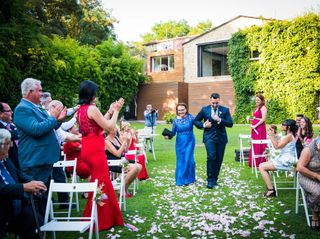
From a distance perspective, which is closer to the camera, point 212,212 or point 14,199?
point 14,199

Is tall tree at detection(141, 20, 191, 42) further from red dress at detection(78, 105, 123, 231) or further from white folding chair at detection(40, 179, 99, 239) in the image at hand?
white folding chair at detection(40, 179, 99, 239)

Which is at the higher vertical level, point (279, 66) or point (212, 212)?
point (279, 66)

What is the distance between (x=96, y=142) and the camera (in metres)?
4.91

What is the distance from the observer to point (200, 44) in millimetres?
33375

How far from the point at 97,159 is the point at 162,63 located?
33531 mm

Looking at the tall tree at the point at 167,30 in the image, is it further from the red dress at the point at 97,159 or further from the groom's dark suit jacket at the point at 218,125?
the red dress at the point at 97,159

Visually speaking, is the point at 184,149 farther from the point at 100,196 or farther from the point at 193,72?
the point at 193,72

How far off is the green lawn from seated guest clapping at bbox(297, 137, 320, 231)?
294 millimetres

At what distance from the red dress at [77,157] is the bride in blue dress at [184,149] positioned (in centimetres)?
230

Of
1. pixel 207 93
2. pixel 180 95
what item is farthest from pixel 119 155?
pixel 180 95

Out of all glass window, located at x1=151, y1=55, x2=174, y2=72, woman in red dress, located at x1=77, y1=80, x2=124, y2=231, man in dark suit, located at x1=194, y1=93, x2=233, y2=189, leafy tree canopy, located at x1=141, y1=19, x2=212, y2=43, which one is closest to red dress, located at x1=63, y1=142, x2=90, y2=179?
woman in red dress, located at x1=77, y1=80, x2=124, y2=231

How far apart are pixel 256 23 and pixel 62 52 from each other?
56.2 ft

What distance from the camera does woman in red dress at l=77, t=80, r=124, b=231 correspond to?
476 centimetres

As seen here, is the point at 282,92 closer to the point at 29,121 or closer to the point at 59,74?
the point at 59,74
